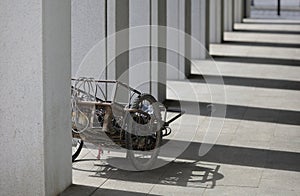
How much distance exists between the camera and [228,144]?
851 centimetres

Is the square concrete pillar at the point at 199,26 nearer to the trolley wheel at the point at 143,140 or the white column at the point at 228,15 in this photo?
the white column at the point at 228,15

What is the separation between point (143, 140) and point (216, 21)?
36.0 feet

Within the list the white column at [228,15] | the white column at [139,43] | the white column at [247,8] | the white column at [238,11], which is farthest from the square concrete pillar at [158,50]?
the white column at [247,8]

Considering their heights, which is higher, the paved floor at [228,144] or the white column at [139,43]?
the white column at [139,43]

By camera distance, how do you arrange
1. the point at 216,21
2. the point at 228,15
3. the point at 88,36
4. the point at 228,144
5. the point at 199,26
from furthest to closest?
1. the point at 228,15
2. the point at 216,21
3. the point at 199,26
4. the point at 88,36
5. the point at 228,144

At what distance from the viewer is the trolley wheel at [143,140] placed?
7.12 metres

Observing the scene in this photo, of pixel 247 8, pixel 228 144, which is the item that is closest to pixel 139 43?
pixel 228 144

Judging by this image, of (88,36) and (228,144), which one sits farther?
(88,36)

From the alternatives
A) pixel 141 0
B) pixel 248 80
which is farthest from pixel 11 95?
pixel 248 80

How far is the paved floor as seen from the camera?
22.3ft

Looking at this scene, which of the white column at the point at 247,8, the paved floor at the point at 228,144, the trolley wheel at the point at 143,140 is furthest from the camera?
the white column at the point at 247,8

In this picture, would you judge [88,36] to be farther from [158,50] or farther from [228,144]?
[158,50]

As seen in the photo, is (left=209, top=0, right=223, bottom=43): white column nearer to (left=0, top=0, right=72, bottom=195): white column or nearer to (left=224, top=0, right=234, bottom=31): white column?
(left=224, top=0, right=234, bottom=31): white column

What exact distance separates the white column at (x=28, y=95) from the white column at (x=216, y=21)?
1132 cm
